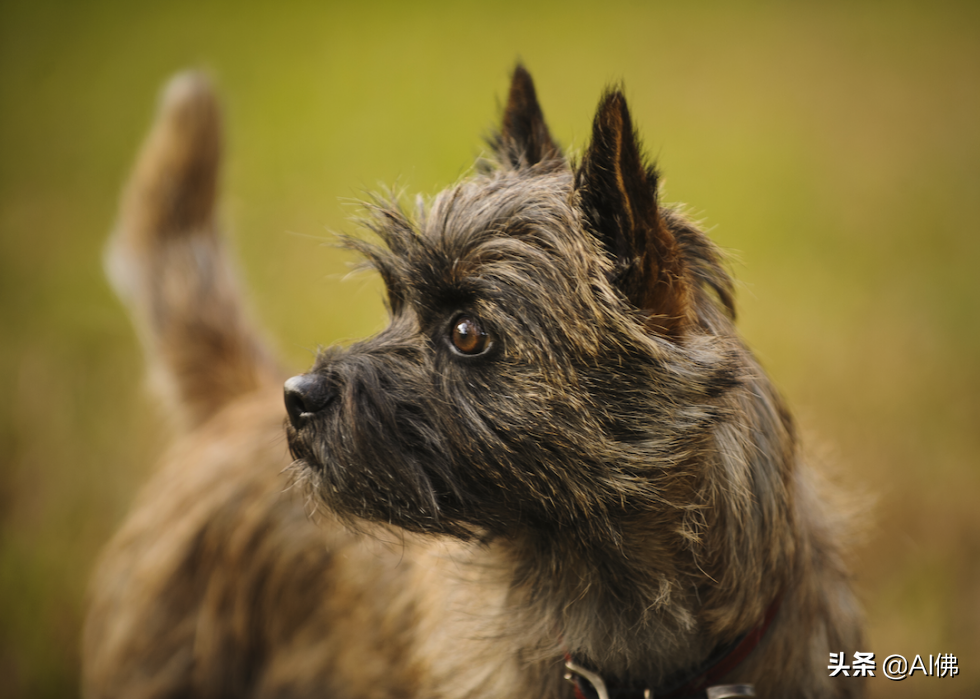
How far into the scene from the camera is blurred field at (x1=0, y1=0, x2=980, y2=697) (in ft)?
12.7

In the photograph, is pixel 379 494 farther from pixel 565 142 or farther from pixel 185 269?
pixel 565 142

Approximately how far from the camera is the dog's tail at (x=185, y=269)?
3100mm

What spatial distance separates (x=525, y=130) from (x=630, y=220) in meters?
0.73

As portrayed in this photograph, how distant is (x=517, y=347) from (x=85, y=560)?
312cm

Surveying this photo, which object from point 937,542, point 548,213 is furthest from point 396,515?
point 937,542

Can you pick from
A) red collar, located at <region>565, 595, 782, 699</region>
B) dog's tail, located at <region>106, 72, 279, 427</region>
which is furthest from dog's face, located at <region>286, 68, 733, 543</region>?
dog's tail, located at <region>106, 72, 279, 427</region>

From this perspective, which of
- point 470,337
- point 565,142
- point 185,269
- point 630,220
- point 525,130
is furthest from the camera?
point 565,142

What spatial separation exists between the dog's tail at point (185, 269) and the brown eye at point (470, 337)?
158 centimetres

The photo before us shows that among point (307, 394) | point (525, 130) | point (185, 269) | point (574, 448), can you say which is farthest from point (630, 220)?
point (185, 269)

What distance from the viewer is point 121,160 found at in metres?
7.73

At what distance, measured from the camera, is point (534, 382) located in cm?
178

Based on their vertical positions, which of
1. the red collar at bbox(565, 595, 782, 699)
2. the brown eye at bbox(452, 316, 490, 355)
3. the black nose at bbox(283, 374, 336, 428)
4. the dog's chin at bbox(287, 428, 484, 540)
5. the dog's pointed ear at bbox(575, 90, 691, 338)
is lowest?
the red collar at bbox(565, 595, 782, 699)

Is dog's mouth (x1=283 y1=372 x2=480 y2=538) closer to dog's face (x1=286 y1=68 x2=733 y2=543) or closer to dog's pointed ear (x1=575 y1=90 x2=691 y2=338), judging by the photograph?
dog's face (x1=286 y1=68 x2=733 y2=543)

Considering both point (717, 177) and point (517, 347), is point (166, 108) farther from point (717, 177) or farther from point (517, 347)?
point (717, 177)
